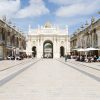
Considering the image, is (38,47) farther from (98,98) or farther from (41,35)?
(98,98)

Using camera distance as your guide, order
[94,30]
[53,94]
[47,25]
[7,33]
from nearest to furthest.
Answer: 1. [53,94]
2. [94,30]
3. [7,33]
4. [47,25]

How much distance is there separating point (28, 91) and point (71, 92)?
1743 millimetres

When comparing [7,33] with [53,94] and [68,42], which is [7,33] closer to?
[68,42]

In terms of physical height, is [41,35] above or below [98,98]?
above

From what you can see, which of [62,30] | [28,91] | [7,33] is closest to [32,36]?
[62,30]

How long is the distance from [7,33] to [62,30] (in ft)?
183

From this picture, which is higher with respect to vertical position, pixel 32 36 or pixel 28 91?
pixel 32 36

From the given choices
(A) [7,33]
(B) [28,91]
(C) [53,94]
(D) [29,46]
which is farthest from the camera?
(D) [29,46]

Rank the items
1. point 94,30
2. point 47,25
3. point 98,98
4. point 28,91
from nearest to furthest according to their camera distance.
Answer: point 98,98
point 28,91
point 94,30
point 47,25

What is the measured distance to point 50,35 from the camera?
131000mm

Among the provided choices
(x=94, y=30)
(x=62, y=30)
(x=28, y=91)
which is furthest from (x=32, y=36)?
(x=28, y=91)

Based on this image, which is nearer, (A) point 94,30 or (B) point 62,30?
(A) point 94,30

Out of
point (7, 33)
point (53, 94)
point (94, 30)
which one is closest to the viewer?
point (53, 94)

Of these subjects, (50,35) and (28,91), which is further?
(50,35)
